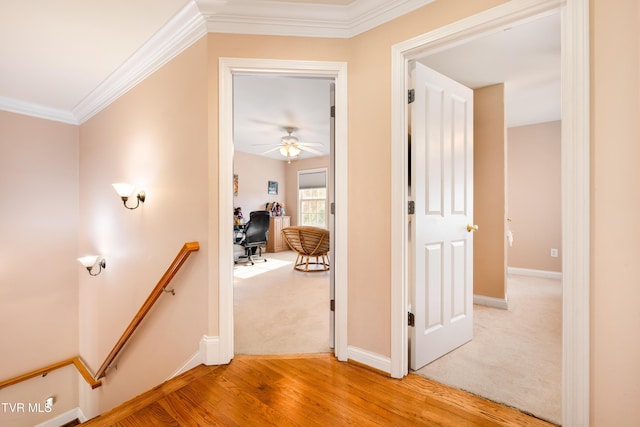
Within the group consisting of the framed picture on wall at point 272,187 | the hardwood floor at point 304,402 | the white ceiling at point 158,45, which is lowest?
the hardwood floor at point 304,402

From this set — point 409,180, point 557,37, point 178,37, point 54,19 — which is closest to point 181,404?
point 409,180

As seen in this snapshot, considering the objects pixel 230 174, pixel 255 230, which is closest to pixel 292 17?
pixel 230 174

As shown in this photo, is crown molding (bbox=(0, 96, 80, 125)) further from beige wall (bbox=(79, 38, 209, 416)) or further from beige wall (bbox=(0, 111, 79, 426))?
beige wall (bbox=(79, 38, 209, 416))

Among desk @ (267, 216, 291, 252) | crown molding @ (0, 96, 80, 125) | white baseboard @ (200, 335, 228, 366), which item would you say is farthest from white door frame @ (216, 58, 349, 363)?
desk @ (267, 216, 291, 252)

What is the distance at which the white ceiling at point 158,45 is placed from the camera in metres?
1.81

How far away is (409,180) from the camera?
1.83 meters

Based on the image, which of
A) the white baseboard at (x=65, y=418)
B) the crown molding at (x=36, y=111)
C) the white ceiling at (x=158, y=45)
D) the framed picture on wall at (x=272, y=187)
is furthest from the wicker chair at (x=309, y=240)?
the white baseboard at (x=65, y=418)

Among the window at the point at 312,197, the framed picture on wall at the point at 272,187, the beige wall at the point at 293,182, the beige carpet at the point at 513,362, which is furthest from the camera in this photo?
the beige wall at the point at 293,182

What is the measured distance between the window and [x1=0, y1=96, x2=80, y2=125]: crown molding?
4944 mm

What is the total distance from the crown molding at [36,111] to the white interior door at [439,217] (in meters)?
4.34

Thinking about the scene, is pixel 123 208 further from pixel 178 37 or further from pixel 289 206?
pixel 289 206

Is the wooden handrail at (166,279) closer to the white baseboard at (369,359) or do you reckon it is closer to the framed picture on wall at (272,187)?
the white baseboard at (369,359)

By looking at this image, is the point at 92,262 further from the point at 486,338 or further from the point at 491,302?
the point at 491,302

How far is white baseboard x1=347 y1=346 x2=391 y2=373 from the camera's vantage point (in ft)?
5.71
